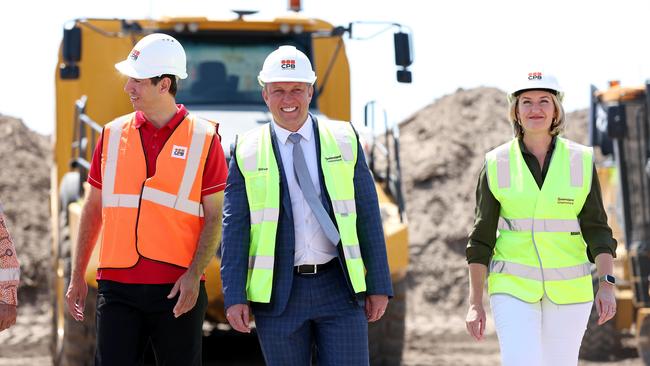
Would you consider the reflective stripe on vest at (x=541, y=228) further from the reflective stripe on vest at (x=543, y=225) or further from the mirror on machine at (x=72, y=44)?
the mirror on machine at (x=72, y=44)

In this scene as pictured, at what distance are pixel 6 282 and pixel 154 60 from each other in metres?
1.25

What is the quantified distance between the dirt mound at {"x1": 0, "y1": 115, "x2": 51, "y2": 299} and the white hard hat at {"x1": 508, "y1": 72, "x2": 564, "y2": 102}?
14.9m

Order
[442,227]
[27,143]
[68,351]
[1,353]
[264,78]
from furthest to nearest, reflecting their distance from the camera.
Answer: [27,143]
[442,227]
[1,353]
[68,351]
[264,78]

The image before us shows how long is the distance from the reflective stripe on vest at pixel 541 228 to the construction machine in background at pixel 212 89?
4.20 meters

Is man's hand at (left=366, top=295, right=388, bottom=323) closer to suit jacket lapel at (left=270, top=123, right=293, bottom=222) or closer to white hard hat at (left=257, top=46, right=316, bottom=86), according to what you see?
suit jacket lapel at (left=270, top=123, right=293, bottom=222)

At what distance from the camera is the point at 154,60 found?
5469 millimetres

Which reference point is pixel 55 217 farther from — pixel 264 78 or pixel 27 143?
pixel 27 143

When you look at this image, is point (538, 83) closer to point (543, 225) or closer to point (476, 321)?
point (543, 225)

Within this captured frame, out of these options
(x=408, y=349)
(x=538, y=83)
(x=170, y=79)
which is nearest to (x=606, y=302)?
(x=538, y=83)

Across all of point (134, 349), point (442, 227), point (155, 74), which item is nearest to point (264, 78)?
point (155, 74)

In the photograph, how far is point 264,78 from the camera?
522cm

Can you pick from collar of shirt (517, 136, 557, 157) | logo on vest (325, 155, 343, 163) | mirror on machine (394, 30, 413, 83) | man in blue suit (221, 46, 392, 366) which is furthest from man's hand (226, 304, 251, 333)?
mirror on machine (394, 30, 413, 83)

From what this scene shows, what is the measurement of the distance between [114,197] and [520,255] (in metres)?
1.71

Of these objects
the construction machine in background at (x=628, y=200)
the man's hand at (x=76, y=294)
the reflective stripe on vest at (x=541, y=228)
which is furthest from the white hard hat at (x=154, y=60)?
the construction machine in background at (x=628, y=200)
